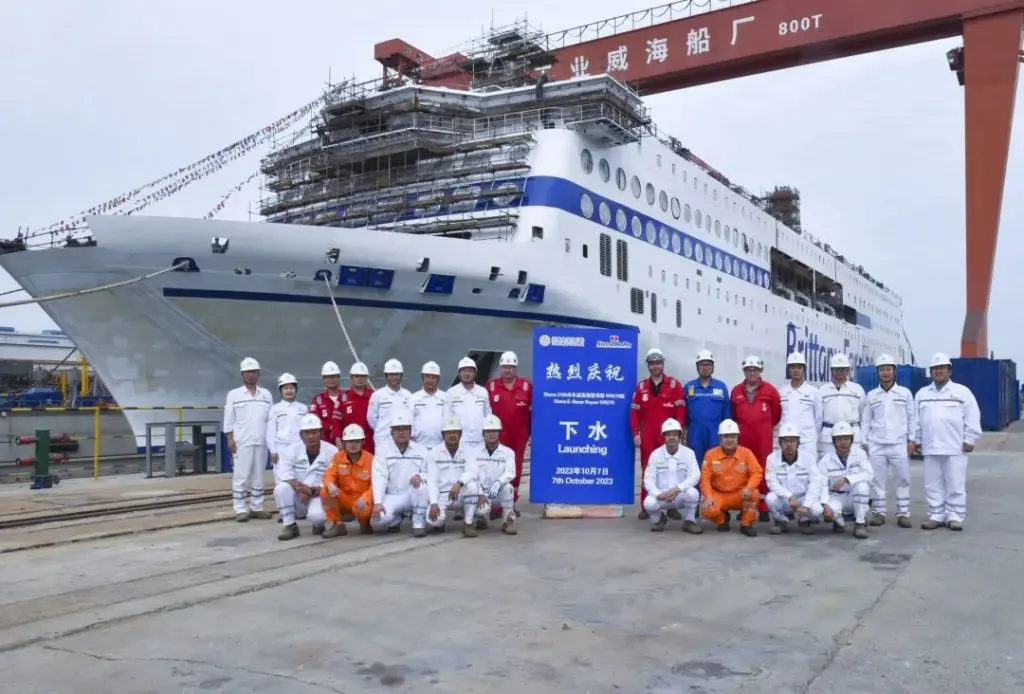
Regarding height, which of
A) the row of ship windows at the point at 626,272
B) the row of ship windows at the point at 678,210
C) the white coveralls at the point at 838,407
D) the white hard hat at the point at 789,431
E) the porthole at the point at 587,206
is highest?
the row of ship windows at the point at 678,210

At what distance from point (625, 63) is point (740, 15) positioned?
11.7 ft

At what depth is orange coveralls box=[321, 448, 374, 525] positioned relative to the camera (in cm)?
764

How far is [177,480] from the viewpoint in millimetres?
12297

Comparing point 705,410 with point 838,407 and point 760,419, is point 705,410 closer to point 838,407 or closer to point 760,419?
point 760,419

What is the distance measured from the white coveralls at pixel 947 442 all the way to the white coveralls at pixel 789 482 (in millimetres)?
1254

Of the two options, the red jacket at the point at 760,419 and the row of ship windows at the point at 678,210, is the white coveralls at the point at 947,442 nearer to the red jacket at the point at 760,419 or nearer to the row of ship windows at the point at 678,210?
the red jacket at the point at 760,419

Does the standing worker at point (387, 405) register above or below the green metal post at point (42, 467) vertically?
above

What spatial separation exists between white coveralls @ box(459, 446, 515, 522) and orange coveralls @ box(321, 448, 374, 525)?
0.94 m

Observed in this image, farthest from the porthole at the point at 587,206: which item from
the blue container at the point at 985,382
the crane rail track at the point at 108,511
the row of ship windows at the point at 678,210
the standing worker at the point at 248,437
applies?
the blue container at the point at 985,382

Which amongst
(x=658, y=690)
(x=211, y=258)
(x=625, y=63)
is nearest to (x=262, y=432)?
(x=211, y=258)

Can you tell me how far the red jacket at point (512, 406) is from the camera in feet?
30.2

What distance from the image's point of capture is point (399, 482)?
777 centimetres

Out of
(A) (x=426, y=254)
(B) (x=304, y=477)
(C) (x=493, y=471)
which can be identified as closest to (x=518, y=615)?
(C) (x=493, y=471)

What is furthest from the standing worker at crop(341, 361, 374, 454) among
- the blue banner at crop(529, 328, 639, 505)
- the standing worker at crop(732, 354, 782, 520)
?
the standing worker at crop(732, 354, 782, 520)
